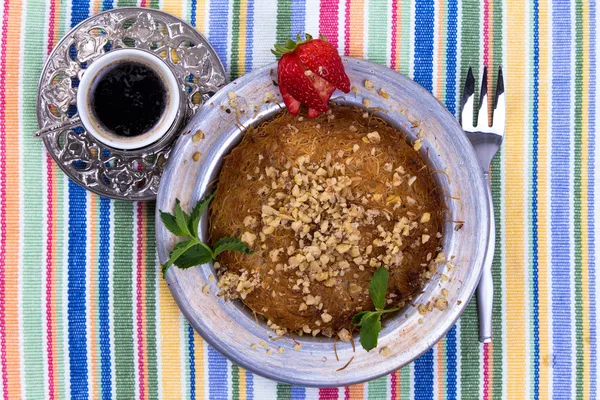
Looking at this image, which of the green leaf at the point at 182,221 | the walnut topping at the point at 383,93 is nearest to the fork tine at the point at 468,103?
the walnut topping at the point at 383,93

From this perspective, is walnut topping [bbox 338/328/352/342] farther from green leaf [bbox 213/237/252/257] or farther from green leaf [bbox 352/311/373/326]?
green leaf [bbox 213/237/252/257]

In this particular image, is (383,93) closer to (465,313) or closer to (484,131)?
(484,131)

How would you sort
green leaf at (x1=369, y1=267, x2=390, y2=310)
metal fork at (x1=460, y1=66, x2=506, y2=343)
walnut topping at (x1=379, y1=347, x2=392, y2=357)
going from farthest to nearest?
metal fork at (x1=460, y1=66, x2=506, y2=343)
walnut topping at (x1=379, y1=347, x2=392, y2=357)
green leaf at (x1=369, y1=267, x2=390, y2=310)

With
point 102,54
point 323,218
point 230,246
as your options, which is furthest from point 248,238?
point 102,54

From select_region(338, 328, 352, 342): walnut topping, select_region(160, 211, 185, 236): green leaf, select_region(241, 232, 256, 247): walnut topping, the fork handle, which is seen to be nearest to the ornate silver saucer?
select_region(160, 211, 185, 236): green leaf

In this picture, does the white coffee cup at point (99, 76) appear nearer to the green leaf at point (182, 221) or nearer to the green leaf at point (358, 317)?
the green leaf at point (182, 221)

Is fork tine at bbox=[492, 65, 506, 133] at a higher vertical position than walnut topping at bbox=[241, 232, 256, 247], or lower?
higher
